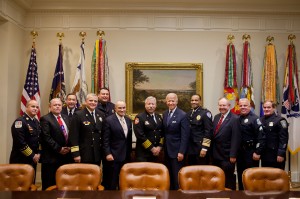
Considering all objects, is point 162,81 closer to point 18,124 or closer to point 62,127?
point 62,127

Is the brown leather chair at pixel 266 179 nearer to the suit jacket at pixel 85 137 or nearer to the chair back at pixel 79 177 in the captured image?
the chair back at pixel 79 177

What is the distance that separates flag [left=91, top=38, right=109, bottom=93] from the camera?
21.6 feet

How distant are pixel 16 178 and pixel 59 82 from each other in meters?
3.42

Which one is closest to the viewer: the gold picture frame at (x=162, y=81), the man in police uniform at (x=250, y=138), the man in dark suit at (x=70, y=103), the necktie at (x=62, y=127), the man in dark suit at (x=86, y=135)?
the man in dark suit at (x=86, y=135)

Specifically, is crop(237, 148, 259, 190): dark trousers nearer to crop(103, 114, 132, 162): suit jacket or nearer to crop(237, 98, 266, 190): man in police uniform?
crop(237, 98, 266, 190): man in police uniform

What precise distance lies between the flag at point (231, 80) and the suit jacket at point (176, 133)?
207 centimetres

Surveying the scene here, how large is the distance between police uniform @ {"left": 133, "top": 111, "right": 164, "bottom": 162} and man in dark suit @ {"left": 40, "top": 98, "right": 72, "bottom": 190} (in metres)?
0.99

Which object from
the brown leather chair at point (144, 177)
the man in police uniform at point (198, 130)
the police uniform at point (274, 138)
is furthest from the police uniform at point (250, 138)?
the brown leather chair at point (144, 177)

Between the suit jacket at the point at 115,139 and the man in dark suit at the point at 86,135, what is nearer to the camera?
the man in dark suit at the point at 86,135

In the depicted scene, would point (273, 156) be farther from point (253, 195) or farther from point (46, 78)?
point (46, 78)

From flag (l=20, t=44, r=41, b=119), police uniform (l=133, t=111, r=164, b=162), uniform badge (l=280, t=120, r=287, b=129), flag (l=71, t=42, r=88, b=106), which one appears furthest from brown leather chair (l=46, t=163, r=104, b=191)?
flag (l=20, t=44, r=41, b=119)

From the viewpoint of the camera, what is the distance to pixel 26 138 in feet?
15.0

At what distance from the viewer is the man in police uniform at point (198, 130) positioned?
508 centimetres

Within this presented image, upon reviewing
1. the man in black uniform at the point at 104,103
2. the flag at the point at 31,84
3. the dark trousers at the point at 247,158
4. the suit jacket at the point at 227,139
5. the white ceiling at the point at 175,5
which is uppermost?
the white ceiling at the point at 175,5
